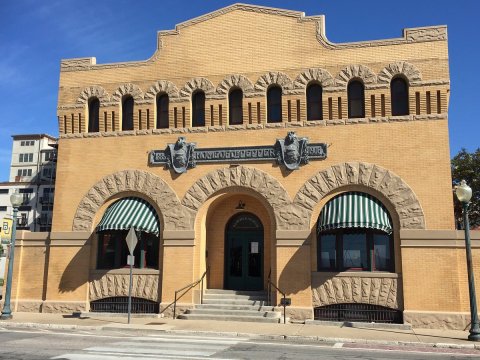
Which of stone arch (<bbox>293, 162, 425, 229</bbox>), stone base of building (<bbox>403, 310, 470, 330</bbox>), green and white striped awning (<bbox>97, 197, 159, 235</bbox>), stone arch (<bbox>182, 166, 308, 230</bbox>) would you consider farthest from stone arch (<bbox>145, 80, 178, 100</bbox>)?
stone base of building (<bbox>403, 310, 470, 330</bbox>)

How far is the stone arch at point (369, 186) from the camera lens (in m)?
18.4

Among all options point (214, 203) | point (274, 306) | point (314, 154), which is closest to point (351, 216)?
point (314, 154)

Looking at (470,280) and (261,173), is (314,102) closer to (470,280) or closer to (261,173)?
(261,173)

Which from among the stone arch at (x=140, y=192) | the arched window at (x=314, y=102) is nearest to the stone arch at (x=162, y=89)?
the stone arch at (x=140, y=192)

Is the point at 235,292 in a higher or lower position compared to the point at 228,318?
higher

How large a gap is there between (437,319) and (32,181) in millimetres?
82485

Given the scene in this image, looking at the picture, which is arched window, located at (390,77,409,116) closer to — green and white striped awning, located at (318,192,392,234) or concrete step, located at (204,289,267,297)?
green and white striped awning, located at (318,192,392,234)

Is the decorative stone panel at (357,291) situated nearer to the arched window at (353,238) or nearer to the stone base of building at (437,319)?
the arched window at (353,238)

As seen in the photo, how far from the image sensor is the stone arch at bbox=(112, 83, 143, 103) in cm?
2227

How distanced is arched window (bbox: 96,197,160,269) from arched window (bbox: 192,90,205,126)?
422cm

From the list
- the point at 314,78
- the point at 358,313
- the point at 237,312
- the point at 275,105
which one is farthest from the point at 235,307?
the point at 314,78

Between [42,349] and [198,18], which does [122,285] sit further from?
[198,18]

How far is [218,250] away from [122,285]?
4.31m

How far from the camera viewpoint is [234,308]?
19250 millimetres
